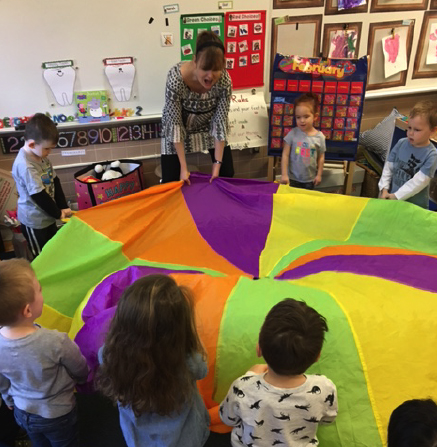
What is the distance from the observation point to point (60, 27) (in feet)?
9.48

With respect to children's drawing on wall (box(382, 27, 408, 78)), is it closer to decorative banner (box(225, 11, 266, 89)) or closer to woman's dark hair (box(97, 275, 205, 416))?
decorative banner (box(225, 11, 266, 89))

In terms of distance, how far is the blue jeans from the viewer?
1560 millimetres

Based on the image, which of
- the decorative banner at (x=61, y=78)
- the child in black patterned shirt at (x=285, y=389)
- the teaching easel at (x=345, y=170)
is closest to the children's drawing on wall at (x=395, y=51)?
the teaching easel at (x=345, y=170)

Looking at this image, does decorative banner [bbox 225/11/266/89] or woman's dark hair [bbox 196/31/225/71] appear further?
Result: decorative banner [bbox 225/11/266/89]

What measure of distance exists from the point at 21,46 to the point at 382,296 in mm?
2647

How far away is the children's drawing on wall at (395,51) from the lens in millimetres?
3715

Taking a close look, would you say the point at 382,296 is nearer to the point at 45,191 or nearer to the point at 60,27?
the point at 45,191

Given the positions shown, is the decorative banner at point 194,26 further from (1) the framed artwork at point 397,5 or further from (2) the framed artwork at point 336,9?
(1) the framed artwork at point 397,5

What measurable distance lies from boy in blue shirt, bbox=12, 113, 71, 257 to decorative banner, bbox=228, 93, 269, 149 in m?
1.54

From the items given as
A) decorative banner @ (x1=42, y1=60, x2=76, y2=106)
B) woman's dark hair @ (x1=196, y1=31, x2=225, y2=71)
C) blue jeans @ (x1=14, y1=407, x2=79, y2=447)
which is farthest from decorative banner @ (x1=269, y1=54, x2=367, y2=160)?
blue jeans @ (x1=14, y1=407, x2=79, y2=447)

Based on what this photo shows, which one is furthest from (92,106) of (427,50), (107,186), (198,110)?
(427,50)

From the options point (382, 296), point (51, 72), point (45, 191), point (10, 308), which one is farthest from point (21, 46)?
point (382, 296)

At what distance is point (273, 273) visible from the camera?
7.41 feet

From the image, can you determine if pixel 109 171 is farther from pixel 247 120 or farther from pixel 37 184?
pixel 247 120
